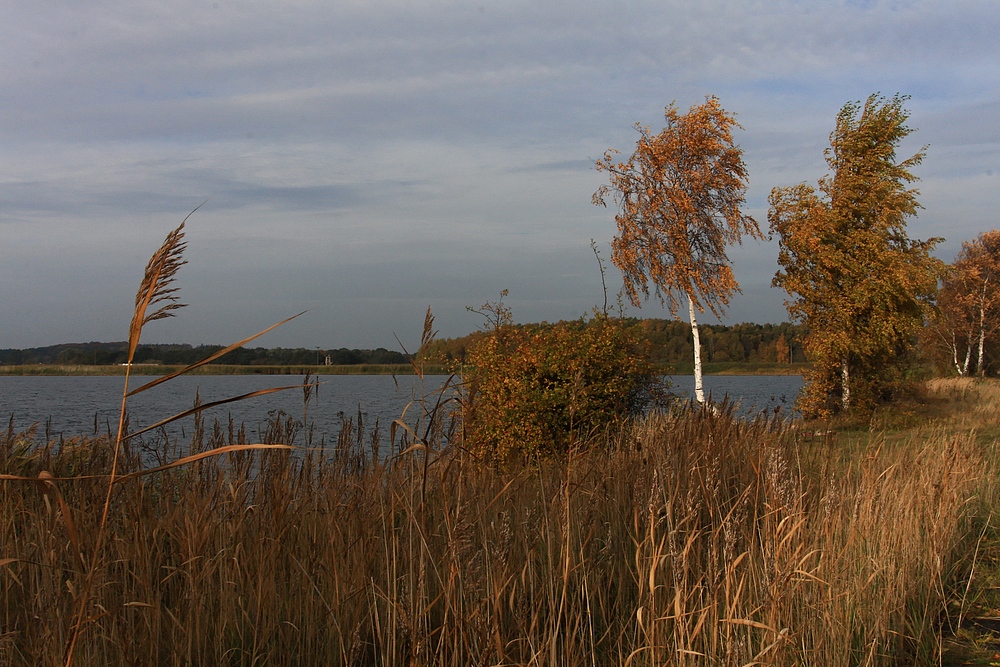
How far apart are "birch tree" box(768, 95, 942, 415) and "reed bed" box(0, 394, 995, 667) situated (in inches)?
705

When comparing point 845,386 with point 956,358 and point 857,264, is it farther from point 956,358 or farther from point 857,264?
point 956,358

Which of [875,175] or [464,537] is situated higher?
[875,175]

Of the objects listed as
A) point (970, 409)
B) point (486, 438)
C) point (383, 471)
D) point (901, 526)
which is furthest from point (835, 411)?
point (383, 471)

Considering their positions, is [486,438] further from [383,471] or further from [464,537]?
[464,537]

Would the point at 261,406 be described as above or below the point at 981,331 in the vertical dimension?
below

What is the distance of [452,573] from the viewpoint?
226cm

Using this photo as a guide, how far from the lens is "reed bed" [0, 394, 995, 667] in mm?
2521

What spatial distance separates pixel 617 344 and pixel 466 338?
9.81 ft

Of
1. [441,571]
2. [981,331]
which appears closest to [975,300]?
[981,331]

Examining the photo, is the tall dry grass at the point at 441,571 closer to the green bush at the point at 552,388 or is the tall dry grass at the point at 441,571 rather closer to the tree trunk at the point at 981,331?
the green bush at the point at 552,388

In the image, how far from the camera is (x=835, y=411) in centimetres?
2294

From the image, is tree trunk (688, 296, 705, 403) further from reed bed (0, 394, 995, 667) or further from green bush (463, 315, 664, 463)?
reed bed (0, 394, 995, 667)

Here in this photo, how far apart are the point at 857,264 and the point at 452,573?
2180 cm

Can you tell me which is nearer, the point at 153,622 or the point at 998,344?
the point at 153,622
